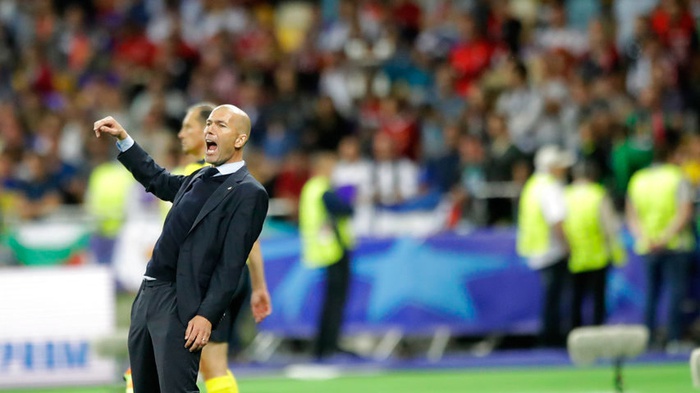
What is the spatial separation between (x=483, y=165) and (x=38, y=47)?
26.4ft

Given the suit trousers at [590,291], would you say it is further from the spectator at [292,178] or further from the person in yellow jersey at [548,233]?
the spectator at [292,178]

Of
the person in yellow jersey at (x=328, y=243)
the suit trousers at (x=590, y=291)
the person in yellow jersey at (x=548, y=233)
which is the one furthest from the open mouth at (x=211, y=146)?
the suit trousers at (x=590, y=291)

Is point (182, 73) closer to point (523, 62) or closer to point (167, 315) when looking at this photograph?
point (523, 62)

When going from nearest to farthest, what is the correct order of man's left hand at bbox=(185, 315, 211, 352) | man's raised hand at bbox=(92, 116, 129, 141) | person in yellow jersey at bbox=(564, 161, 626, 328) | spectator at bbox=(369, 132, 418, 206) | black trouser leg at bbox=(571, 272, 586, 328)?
man's left hand at bbox=(185, 315, 211, 352) < man's raised hand at bbox=(92, 116, 129, 141) < person in yellow jersey at bbox=(564, 161, 626, 328) < black trouser leg at bbox=(571, 272, 586, 328) < spectator at bbox=(369, 132, 418, 206)

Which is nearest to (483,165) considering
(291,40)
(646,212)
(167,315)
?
(646,212)

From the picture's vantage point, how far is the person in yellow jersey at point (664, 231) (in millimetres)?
14859

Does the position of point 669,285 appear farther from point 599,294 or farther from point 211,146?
point 211,146

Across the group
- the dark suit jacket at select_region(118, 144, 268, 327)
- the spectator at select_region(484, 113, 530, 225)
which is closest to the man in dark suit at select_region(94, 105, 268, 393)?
the dark suit jacket at select_region(118, 144, 268, 327)

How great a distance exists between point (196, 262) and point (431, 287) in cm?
861

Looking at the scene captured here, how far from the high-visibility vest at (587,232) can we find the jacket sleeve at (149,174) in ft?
27.4

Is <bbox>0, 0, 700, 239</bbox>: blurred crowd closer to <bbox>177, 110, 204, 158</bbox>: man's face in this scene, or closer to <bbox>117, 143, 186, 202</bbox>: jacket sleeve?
<bbox>177, 110, 204, 158</bbox>: man's face

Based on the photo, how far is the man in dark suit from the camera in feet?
A: 22.2

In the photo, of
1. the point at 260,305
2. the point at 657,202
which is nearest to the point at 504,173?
the point at 657,202

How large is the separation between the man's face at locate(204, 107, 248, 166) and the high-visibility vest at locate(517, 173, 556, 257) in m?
8.35
